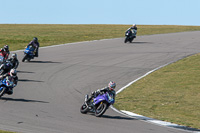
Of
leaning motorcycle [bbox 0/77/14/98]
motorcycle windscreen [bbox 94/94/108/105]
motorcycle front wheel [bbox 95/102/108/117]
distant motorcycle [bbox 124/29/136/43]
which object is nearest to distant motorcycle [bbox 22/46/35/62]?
leaning motorcycle [bbox 0/77/14/98]

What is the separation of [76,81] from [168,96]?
5479 mm

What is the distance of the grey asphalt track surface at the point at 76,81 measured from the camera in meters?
13.1

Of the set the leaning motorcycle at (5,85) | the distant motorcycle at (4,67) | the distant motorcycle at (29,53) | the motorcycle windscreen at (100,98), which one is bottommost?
the motorcycle windscreen at (100,98)

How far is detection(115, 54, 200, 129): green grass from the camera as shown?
1667 cm

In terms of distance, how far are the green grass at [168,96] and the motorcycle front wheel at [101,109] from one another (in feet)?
7.67

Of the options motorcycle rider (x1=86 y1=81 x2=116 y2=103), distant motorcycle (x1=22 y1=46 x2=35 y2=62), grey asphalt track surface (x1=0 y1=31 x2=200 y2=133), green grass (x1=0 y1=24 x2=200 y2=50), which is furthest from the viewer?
green grass (x1=0 y1=24 x2=200 y2=50)

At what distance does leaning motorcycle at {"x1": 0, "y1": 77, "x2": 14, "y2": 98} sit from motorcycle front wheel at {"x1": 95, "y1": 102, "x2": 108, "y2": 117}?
4160 mm

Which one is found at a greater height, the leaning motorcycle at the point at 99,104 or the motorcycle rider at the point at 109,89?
the motorcycle rider at the point at 109,89

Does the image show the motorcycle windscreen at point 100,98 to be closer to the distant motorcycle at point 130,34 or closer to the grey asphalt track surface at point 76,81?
the grey asphalt track surface at point 76,81

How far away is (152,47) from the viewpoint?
4003 centimetres

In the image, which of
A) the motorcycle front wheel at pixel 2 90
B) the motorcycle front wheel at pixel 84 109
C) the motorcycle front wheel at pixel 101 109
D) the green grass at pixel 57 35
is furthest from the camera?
the green grass at pixel 57 35

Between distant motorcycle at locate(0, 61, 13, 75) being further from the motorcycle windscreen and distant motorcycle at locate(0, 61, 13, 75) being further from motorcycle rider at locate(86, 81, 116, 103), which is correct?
the motorcycle windscreen

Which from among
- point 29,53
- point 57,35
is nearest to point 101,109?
point 29,53

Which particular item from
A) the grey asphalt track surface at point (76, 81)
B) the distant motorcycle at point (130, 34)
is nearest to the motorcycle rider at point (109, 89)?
the grey asphalt track surface at point (76, 81)
